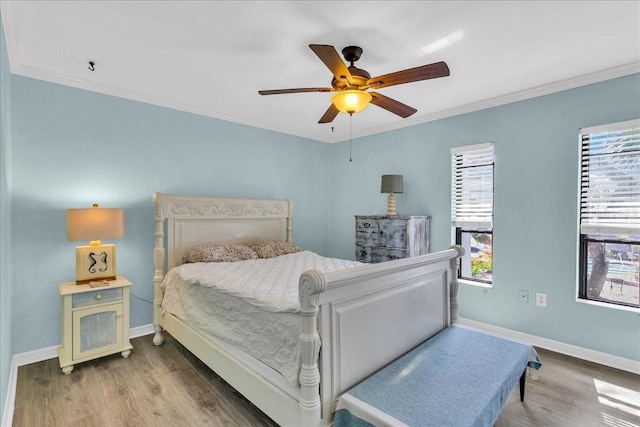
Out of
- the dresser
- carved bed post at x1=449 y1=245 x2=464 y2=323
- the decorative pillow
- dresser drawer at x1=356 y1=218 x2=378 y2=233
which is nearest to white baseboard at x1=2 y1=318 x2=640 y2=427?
carved bed post at x1=449 y1=245 x2=464 y2=323

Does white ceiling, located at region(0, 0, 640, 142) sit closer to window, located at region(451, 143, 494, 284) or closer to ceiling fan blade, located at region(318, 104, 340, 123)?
ceiling fan blade, located at region(318, 104, 340, 123)

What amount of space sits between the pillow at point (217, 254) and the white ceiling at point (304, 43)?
1618mm

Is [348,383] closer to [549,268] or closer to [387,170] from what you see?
[549,268]

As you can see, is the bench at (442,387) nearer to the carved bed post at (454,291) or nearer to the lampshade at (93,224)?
the carved bed post at (454,291)

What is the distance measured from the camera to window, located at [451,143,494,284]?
347cm

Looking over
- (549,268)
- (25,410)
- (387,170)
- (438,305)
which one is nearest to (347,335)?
(438,305)

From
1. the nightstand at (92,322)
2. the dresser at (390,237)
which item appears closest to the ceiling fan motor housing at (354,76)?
the dresser at (390,237)

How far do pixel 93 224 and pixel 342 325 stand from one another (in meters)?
2.32

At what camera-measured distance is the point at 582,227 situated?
2863mm

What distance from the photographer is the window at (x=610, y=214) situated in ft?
8.62

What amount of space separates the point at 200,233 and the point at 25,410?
6.39ft

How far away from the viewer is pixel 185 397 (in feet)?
7.35

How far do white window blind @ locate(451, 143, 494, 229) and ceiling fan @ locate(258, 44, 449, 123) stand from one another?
157 centimetres

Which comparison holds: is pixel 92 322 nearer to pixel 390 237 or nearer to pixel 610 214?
pixel 390 237
